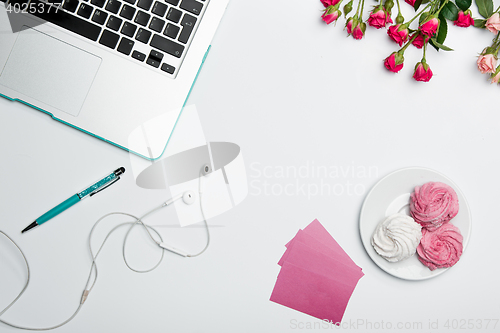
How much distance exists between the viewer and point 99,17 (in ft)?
2.04

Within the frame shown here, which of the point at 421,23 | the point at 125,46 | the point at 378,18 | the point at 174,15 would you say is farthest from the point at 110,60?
the point at 421,23

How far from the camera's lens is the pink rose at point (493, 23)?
67cm

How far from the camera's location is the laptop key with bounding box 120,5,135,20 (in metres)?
0.62

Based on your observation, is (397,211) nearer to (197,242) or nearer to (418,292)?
(418,292)

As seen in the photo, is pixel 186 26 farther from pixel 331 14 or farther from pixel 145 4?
pixel 331 14

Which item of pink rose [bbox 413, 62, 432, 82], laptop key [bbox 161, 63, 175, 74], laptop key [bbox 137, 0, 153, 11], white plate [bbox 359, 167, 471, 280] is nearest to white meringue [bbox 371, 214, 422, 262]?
white plate [bbox 359, 167, 471, 280]

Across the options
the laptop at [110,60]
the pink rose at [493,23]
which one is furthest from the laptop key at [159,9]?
the pink rose at [493,23]

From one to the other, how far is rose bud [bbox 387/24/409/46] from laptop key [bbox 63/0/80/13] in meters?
0.60

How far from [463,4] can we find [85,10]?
0.73 metres

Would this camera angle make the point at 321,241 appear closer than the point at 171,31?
No

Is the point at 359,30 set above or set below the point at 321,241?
above

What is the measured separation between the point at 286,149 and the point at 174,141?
0.77ft

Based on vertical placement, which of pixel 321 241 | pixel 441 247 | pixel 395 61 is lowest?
pixel 321 241

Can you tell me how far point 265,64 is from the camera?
0.72 metres
